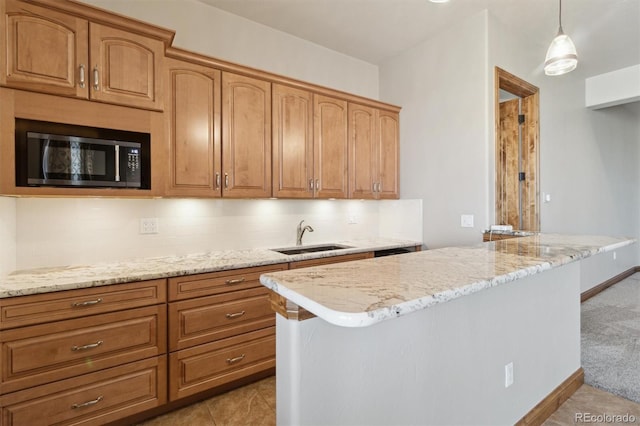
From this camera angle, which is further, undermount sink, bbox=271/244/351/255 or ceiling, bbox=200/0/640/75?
undermount sink, bbox=271/244/351/255

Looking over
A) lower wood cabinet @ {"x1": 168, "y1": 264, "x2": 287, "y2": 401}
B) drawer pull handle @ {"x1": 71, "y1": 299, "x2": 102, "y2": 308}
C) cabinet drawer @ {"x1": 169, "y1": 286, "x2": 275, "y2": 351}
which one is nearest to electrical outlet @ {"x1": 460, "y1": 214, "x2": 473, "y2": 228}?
lower wood cabinet @ {"x1": 168, "y1": 264, "x2": 287, "y2": 401}

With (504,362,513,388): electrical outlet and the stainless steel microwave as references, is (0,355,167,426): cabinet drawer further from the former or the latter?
(504,362,513,388): electrical outlet

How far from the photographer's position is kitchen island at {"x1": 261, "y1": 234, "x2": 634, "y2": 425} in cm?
91

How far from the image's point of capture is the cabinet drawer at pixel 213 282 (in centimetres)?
198

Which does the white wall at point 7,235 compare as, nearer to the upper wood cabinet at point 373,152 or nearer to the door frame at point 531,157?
the upper wood cabinet at point 373,152

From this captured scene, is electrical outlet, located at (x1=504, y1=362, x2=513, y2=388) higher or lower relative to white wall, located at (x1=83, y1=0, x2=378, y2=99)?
lower

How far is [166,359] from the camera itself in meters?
1.94

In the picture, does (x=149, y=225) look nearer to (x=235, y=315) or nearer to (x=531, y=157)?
(x=235, y=315)

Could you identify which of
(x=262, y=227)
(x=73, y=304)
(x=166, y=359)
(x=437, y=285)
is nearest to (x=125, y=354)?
(x=166, y=359)

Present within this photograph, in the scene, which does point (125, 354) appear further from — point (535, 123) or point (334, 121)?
point (535, 123)

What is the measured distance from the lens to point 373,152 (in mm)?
3377

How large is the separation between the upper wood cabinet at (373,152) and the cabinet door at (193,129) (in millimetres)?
1334

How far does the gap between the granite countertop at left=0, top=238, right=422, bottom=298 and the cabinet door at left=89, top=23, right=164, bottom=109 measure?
103 cm

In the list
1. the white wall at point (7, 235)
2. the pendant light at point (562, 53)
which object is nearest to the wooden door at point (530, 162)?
the pendant light at point (562, 53)
